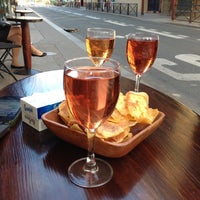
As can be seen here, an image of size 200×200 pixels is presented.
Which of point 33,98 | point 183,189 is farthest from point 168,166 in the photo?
point 33,98

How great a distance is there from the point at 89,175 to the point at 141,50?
0.55 meters

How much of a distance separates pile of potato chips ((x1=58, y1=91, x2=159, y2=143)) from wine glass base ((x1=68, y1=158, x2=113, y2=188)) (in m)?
0.08

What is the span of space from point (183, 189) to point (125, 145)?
18 centimetres

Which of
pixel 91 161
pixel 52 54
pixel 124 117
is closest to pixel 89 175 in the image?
pixel 91 161

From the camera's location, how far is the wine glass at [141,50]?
43.4 inches

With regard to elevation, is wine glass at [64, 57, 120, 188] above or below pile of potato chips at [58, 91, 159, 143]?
above

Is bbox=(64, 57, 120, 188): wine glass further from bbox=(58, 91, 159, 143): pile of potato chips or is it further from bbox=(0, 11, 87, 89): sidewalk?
bbox=(0, 11, 87, 89): sidewalk

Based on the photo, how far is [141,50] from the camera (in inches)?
43.4

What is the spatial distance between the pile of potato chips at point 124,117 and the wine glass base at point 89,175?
0.08m

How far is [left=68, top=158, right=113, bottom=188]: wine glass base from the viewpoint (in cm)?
73

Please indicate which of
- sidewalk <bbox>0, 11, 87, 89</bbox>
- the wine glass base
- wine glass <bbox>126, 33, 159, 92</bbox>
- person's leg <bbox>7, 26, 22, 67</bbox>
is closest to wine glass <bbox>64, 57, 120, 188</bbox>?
the wine glass base

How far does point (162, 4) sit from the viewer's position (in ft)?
78.7

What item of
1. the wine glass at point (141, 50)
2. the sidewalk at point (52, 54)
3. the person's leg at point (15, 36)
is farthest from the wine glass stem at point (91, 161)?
the person's leg at point (15, 36)

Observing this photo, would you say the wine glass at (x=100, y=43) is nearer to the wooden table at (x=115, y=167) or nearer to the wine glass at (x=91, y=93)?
the wooden table at (x=115, y=167)
